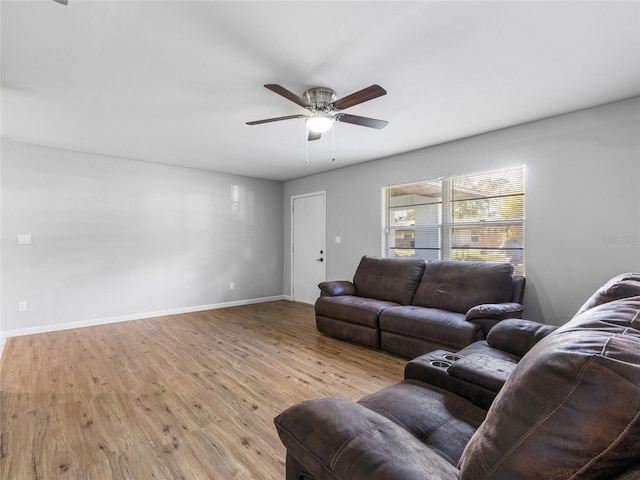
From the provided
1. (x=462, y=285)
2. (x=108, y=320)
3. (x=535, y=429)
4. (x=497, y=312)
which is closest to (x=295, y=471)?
(x=535, y=429)

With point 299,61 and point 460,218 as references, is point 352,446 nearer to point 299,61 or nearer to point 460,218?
point 299,61

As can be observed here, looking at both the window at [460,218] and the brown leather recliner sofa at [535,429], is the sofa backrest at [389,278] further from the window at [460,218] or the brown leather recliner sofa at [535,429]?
the brown leather recliner sofa at [535,429]

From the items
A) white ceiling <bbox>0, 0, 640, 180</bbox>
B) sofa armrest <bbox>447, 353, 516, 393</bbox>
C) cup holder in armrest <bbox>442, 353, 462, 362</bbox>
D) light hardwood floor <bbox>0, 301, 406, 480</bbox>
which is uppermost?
white ceiling <bbox>0, 0, 640, 180</bbox>

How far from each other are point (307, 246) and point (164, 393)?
12.8 feet

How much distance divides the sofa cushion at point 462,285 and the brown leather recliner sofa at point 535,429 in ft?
7.74

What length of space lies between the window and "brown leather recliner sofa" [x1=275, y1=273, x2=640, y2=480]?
111 inches

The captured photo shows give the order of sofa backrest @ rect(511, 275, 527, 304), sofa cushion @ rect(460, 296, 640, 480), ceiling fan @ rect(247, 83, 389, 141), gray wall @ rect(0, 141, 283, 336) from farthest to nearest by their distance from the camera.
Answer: gray wall @ rect(0, 141, 283, 336)
sofa backrest @ rect(511, 275, 527, 304)
ceiling fan @ rect(247, 83, 389, 141)
sofa cushion @ rect(460, 296, 640, 480)

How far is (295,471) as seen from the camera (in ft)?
3.59

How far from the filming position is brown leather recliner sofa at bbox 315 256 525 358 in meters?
2.95

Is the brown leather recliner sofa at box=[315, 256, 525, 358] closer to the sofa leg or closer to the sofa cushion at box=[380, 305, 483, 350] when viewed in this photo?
the sofa cushion at box=[380, 305, 483, 350]

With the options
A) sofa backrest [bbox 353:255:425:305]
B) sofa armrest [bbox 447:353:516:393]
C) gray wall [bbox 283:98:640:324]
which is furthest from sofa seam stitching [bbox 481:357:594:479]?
sofa backrest [bbox 353:255:425:305]

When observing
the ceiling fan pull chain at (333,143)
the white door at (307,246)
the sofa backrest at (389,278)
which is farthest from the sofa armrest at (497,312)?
the white door at (307,246)

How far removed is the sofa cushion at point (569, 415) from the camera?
1.93ft

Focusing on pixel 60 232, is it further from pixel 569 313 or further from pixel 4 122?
pixel 569 313
